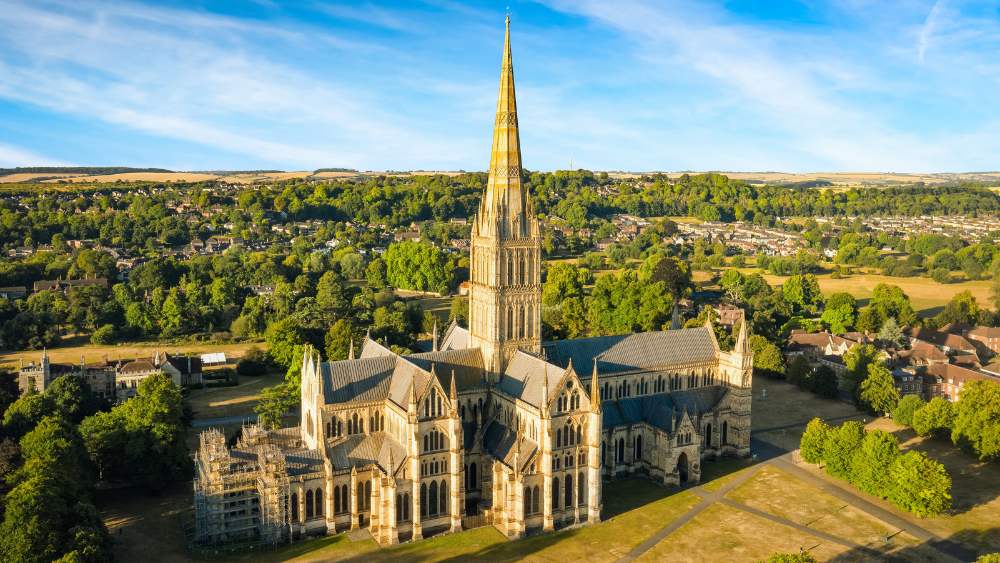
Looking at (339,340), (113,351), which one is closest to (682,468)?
(339,340)

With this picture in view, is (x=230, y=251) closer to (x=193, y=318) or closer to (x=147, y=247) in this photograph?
(x=147, y=247)

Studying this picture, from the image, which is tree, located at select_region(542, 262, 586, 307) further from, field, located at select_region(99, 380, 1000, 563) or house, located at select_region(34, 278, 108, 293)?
house, located at select_region(34, 278, 108, 293)

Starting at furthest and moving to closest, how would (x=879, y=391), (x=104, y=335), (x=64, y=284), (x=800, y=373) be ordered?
(x=64, y=284) → (x=104, y=335) → (x=800, y=373) → (x=879, y=391)

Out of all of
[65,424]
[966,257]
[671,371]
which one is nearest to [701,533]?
[671,371]

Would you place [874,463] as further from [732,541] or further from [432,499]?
[432,499]

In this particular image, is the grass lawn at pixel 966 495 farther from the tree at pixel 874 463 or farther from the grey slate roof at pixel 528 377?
the grey slate roof at pixel 528 377

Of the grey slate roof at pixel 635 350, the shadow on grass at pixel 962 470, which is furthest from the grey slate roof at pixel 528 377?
the shadow on grass at pixel 962 470

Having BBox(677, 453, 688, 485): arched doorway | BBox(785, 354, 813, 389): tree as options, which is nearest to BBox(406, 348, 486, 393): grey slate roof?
BBox(677, 453, 688, 485): arched doorway
